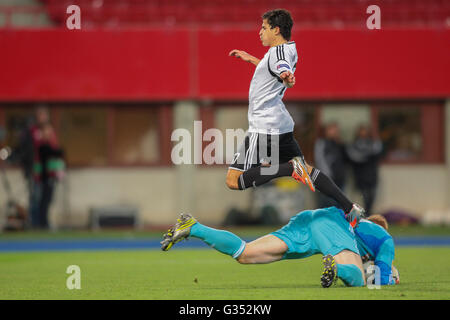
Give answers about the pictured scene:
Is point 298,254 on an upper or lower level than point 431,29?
lower

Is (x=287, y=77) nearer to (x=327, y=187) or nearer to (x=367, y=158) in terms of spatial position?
(x=327, y=187)

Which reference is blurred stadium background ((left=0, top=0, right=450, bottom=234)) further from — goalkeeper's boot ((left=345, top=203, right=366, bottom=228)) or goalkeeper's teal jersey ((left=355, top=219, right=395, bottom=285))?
goalkeeper's teal jersey ((left=355, top=219, right=395, bottom=285))

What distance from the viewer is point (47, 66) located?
63.5 feet

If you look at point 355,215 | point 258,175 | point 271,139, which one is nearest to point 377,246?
point 355,215

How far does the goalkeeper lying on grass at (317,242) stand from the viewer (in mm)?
7211

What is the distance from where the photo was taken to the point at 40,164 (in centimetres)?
1838

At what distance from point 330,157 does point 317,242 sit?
11134 mm

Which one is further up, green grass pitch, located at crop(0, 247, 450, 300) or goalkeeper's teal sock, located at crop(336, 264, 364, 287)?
goalkeeper's teal sock, located at crop(336, 264, 364, 287)

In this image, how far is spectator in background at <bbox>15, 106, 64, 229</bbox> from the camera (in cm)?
1823

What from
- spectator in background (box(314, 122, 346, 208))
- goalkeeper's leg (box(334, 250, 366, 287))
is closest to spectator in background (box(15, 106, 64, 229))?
spectator in background (box(314, 122, 346, 208))

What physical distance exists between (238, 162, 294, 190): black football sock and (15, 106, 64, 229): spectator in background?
1077 cm

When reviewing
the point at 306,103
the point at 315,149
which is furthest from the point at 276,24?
the point at 306,103
